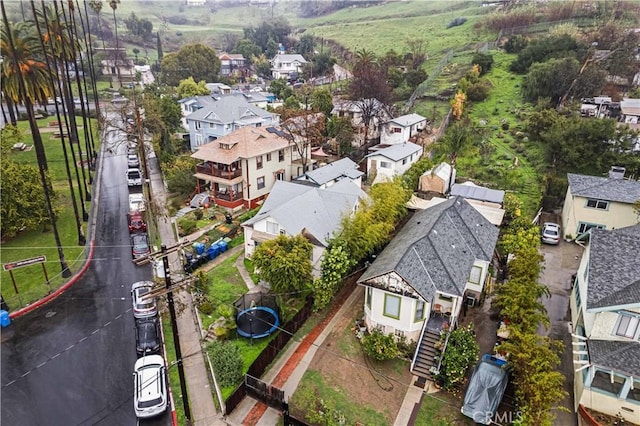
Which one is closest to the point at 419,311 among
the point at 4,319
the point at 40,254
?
the point at 4,319

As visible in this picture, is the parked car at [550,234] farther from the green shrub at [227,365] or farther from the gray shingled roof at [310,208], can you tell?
the green shrub at [227,365]

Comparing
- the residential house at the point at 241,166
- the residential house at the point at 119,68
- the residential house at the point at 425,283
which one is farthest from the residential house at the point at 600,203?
the residential house at the point at 119,68

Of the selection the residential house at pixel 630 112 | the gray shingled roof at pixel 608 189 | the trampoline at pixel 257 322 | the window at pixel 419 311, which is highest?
the residential house at pixel 630 112

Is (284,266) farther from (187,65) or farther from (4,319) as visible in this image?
(187,65)

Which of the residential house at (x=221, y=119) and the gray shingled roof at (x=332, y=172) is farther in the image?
the residential house at (x=221, y=119)

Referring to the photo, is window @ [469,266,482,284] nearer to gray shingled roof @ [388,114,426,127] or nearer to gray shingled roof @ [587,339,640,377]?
gray shingled roof @ [587,339,640,377]

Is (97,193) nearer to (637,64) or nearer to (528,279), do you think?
(528,279)

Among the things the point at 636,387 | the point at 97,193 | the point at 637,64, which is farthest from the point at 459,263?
the point at 637,64
